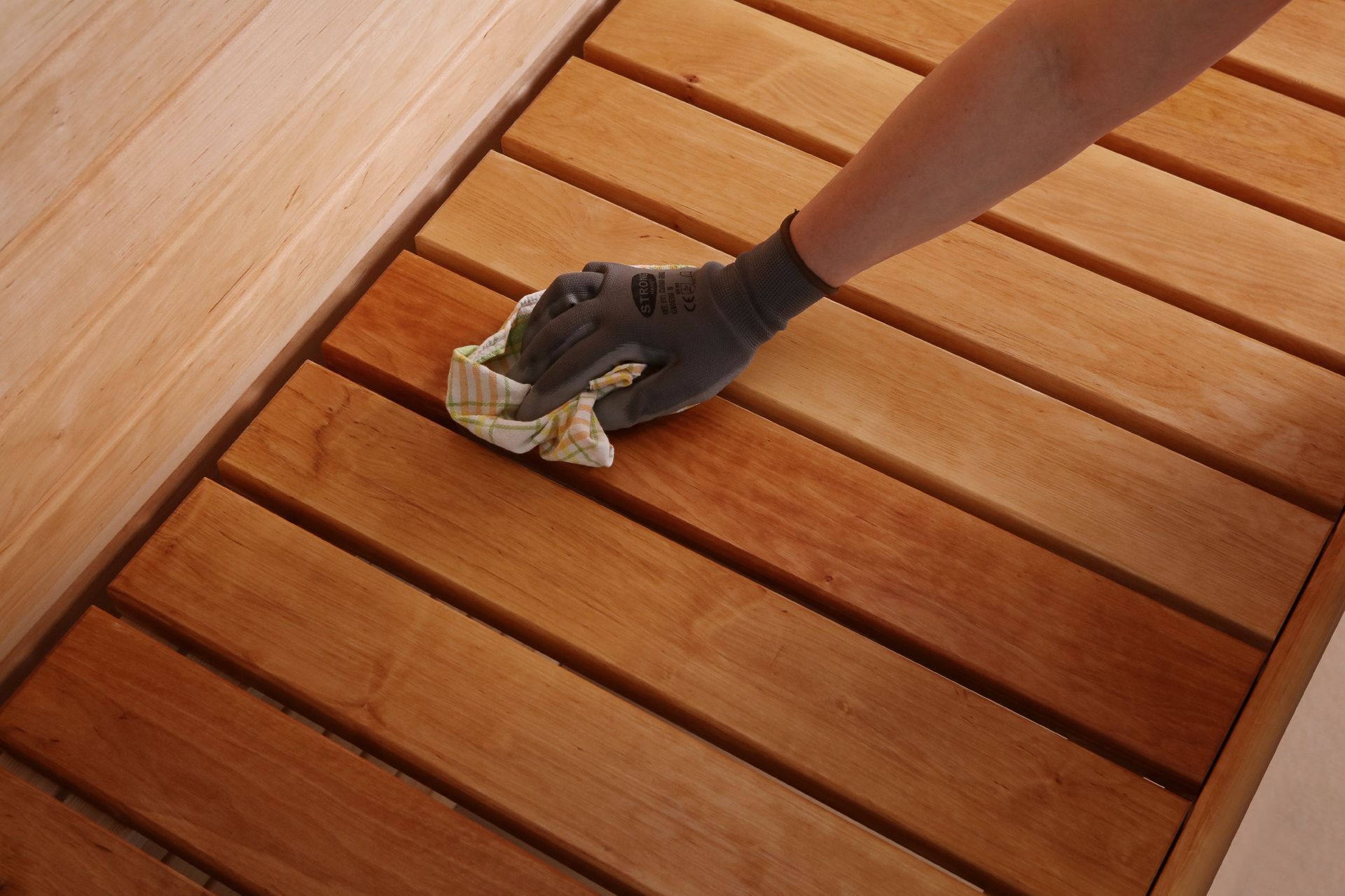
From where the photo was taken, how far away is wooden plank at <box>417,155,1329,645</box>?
1.01m

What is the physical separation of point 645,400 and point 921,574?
0.96 ft

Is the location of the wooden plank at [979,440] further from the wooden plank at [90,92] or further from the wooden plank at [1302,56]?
the wooden plank at [1302,56]

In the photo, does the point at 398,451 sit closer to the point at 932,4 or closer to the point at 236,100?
the point at 236,100

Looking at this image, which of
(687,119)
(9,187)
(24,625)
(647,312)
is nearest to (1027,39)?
(647,312)

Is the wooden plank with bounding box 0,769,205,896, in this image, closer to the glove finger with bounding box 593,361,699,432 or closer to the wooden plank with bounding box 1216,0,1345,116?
the glove finger with bounding box 593,361,699,432

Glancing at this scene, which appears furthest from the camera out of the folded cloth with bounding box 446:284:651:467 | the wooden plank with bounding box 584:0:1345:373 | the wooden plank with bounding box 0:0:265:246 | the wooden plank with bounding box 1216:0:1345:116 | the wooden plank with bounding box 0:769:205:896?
the wooden plank with bounding box 1216:0:1345:116

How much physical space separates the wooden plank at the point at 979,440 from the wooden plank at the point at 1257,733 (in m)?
0.02

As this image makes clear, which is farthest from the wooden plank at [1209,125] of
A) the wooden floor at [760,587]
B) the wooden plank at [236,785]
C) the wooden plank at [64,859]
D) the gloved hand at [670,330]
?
the wooden plank at [64,859]

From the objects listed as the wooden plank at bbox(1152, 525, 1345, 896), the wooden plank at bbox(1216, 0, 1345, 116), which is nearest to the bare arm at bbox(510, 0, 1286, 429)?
the wooden plank at bbox(1152, 525, 1345, 896)

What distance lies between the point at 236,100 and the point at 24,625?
49 cm

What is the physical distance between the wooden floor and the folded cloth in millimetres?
34

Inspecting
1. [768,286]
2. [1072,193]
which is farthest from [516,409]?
[1072,193]

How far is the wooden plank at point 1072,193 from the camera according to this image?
117 cm

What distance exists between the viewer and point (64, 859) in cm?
87
